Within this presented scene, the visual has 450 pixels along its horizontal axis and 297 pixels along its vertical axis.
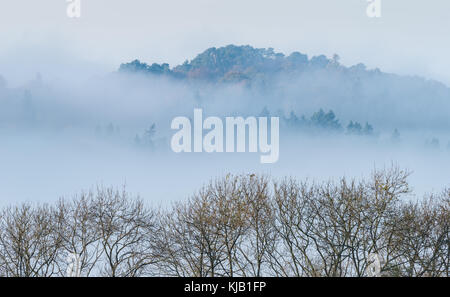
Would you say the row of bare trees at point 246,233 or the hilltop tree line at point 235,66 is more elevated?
the hilltop tree line at point 235,66

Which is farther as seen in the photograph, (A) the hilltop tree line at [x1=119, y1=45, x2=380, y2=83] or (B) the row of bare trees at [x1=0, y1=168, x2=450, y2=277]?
(A) the hilltop tree line at [x1=119, y1=45, x2=380, y2=83]

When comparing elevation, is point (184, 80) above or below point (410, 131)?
above

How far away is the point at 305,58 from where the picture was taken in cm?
16925

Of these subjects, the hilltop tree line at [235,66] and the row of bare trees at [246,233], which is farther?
the hilltop tree line at [235,66]

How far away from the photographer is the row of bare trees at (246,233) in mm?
53531

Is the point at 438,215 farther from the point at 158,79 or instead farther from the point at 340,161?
the point at 158,79

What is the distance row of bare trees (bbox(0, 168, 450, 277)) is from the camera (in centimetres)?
5353

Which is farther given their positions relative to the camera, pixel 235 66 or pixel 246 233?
pixel 235 66

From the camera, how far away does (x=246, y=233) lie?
55.6 meters

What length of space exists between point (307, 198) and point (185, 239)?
1006cm

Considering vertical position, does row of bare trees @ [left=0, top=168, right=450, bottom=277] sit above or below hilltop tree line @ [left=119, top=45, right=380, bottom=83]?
below
